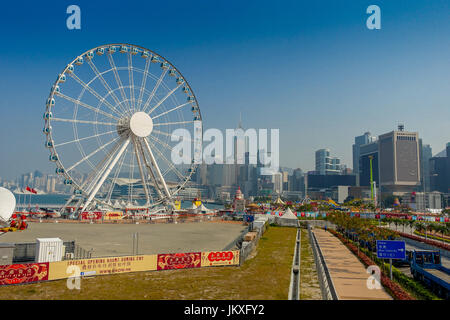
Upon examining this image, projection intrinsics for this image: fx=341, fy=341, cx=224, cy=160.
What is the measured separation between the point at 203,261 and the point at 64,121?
36595mm

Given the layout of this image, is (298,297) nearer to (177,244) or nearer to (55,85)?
(177,244)

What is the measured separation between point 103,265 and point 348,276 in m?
16.2

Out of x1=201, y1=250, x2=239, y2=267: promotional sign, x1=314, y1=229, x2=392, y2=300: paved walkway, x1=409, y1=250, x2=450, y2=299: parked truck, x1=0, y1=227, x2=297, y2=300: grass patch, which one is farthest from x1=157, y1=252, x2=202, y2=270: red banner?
→ x1=409, y1=250, x2=450, y2=299: parked truck

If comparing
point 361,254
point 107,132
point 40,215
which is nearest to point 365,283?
point 361,254

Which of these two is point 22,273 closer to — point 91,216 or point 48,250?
point 48,250

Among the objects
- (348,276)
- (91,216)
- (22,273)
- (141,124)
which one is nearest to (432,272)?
(348,276)

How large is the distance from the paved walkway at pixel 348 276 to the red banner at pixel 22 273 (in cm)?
1670

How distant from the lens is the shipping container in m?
22.5

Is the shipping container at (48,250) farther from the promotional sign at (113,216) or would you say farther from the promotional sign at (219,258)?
the promotional sign at (113,216)

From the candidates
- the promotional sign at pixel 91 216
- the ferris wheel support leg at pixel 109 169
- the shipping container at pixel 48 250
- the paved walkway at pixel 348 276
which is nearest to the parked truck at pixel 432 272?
the paved walkway at pixel 348 276

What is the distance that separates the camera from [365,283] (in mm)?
21328

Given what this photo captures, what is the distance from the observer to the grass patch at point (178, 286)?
17.6 meters

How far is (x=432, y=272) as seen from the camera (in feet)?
74.8

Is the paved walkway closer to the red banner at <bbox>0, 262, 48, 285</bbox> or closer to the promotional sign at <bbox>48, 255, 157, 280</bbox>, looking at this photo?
the promotional sign at <bbox>48, 255, 157, 280</bbox>
